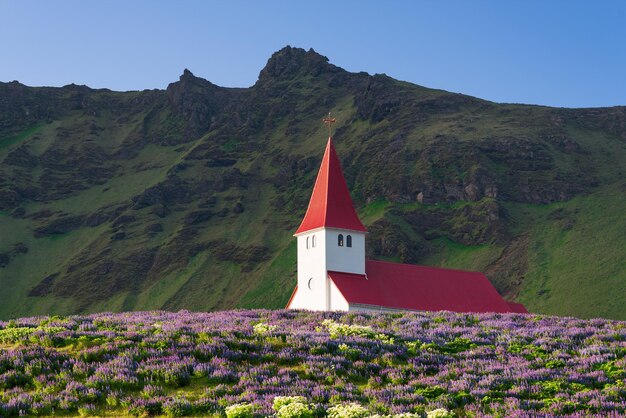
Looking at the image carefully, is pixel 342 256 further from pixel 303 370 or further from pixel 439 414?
pixel 439 414

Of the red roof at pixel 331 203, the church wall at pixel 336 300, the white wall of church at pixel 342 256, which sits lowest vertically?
the church wall at pixel 336 300

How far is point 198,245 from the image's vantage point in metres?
180

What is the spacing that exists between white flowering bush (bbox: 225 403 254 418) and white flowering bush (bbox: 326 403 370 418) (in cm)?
177

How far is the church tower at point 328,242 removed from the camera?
252 feet

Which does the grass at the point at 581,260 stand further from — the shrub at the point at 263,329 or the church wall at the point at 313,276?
the shrub at the point at 263,329

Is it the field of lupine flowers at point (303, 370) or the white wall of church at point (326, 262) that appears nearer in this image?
the field of lupine flowers at point (303, 370)

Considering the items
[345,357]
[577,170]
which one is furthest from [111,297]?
[345,357]

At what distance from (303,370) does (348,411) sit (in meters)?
5.29

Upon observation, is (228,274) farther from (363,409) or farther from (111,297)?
(363,409)

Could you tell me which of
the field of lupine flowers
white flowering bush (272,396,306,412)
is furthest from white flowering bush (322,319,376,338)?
white flowering bush (272,396,306,412)

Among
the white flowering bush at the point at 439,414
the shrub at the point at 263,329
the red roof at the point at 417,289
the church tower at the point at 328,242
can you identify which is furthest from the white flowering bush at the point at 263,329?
the church tower at the point at 328,242

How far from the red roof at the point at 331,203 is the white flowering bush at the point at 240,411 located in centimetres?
5902

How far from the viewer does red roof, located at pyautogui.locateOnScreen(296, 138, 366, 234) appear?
77.8 metres

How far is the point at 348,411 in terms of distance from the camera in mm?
17578
